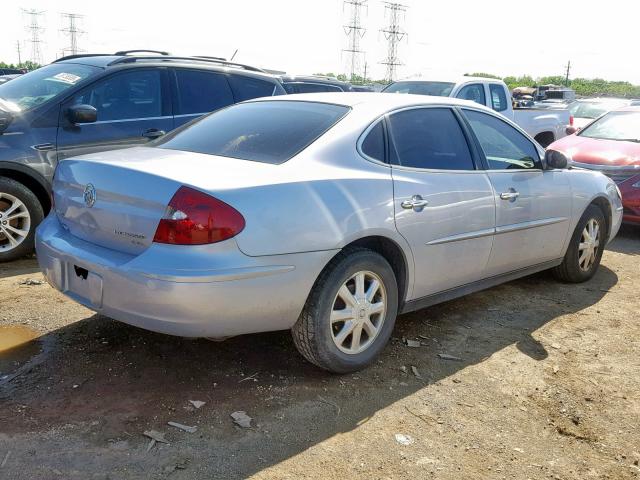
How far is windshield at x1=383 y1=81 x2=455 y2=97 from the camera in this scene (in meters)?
10.7

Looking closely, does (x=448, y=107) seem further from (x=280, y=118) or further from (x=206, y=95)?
(x=206, y=95)

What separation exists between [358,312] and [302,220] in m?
0.69

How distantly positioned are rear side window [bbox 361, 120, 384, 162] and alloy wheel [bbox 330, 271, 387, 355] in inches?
27.1

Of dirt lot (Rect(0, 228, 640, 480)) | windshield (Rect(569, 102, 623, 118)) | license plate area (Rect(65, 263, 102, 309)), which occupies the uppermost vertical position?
windshield (Rect(569, 102, 623, 118))

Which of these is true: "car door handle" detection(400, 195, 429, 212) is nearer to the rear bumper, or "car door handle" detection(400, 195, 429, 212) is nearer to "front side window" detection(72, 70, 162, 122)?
the rear bumper

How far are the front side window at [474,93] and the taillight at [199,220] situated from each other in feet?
28.2

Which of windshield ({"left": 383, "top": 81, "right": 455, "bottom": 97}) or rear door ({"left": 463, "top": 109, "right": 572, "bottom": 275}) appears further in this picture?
windshield ({"left": 383, "top": 81, "right": 455, "bottom": 97})

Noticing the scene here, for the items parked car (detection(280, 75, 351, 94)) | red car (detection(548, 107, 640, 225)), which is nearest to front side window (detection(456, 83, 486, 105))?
red car (detection(548, 107, 640, 225))

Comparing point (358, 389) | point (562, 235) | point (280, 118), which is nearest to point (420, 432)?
point (358, 389)

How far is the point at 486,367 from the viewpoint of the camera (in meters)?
3.85

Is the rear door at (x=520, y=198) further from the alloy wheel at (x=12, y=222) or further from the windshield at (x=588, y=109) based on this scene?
the windshield at (x=588, y=109)

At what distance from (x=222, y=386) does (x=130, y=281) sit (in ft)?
2.57

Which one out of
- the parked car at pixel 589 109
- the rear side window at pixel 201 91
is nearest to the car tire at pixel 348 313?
the rear side window at pixel 201 91

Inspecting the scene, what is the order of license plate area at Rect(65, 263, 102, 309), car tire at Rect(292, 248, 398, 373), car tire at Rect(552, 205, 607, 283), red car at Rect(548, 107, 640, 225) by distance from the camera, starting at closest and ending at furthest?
license plate area at Rect(65, 263, 102, 309) < car tire at Rect(292, 248, 398, 373) < car tire at Rect(552, 205, 607, 283) < red car at Rect(548, 107, 640, 225)
